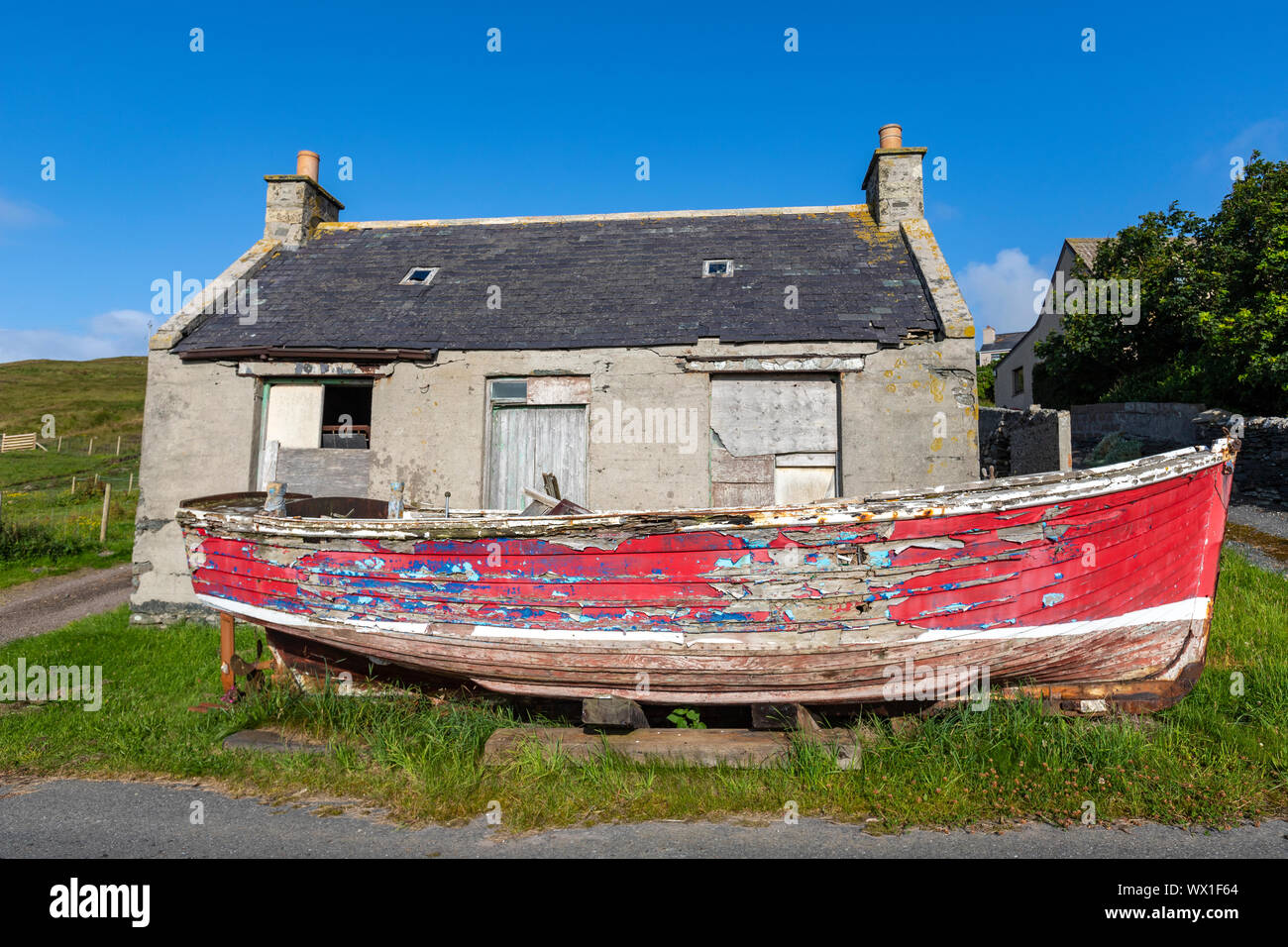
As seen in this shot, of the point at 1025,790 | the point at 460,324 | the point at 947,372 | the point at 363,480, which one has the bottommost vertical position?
the point at 1025,790

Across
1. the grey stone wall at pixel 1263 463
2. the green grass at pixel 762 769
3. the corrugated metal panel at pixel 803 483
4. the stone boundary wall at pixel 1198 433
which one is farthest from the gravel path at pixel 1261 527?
the corrugated metal panel at pixel 803 483

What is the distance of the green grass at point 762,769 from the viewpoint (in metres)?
3.71

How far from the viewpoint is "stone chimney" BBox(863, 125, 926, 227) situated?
1035 cm

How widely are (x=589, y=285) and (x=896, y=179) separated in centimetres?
Result: 520

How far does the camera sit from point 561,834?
362cm

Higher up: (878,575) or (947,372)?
(947,372)

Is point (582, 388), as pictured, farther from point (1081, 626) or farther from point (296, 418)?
point (1081, 626)

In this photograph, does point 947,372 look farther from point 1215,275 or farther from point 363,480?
point 1215,275

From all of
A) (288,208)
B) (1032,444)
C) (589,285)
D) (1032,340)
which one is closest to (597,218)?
(589,285)
